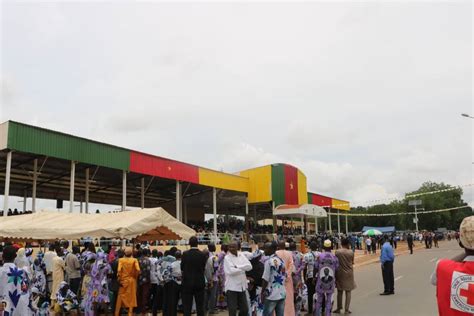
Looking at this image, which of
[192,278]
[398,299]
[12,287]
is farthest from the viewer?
[398,299]

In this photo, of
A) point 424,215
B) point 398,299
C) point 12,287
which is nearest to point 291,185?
point 398,299

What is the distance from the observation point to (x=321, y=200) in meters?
49.6

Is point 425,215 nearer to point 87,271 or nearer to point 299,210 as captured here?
point 299,210

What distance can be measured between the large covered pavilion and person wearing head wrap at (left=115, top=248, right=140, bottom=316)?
11.0 meters

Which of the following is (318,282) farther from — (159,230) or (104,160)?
(104,160)

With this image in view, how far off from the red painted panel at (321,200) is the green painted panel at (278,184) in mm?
12061

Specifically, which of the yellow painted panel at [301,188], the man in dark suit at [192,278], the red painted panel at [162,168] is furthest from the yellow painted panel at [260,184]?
the man in dark suit at [192,278]

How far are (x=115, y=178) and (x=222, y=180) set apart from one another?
8.00 m

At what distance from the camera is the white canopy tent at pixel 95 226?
35.9 ft

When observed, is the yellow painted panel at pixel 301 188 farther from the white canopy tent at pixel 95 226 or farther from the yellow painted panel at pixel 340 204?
the white canopy tent at pixel 95 226

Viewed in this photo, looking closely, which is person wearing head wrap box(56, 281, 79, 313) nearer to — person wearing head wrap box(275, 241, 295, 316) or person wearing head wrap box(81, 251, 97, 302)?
person wearing head wrap box(81, 251, 97, 302)

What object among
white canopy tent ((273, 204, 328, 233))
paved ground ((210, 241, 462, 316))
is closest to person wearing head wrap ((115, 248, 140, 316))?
paved ground ((210, 241, 462, 316))

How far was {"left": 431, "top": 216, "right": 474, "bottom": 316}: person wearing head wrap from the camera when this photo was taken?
298 centimetres

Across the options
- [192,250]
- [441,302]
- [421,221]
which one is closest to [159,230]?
[192,250]
